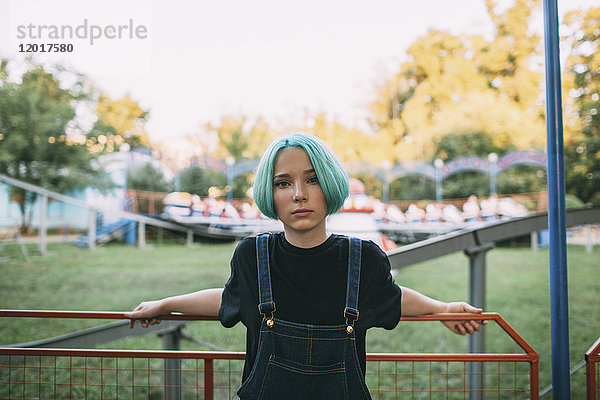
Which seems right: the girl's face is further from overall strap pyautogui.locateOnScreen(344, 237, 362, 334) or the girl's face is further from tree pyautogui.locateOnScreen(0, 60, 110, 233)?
tree pyautogui.locateOnScreen(0, 60, 110, 233)

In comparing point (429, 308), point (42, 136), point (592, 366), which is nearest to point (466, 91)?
point (42, 136)

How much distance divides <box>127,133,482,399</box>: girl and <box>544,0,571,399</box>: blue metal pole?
1.48 feet

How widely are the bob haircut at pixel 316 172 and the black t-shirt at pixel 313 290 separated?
104mm

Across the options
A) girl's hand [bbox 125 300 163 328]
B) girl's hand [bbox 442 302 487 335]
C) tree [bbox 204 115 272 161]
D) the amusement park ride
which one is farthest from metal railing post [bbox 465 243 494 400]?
tree [bbox 204 115 272 161]

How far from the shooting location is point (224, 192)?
1127cm

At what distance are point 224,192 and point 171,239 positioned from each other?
2038mm

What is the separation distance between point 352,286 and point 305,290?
0.35ft

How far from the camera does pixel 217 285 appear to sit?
5.25 meters

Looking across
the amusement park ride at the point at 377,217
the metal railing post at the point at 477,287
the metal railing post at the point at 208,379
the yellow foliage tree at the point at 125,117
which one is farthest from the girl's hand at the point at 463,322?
the yellow foliage tree at the point at 125,117

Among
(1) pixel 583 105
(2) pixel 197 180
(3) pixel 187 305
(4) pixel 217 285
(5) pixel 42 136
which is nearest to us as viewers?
(3) pixel 187 305

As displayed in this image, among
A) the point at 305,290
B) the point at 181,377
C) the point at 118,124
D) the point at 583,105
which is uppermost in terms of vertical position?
the point at 118,124

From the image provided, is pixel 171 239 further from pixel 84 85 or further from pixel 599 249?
pixel 599 249

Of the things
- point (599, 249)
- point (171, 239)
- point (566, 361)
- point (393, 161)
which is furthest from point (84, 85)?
point (599, 249)

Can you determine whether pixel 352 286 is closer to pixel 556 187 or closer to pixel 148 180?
pixel 556 187
